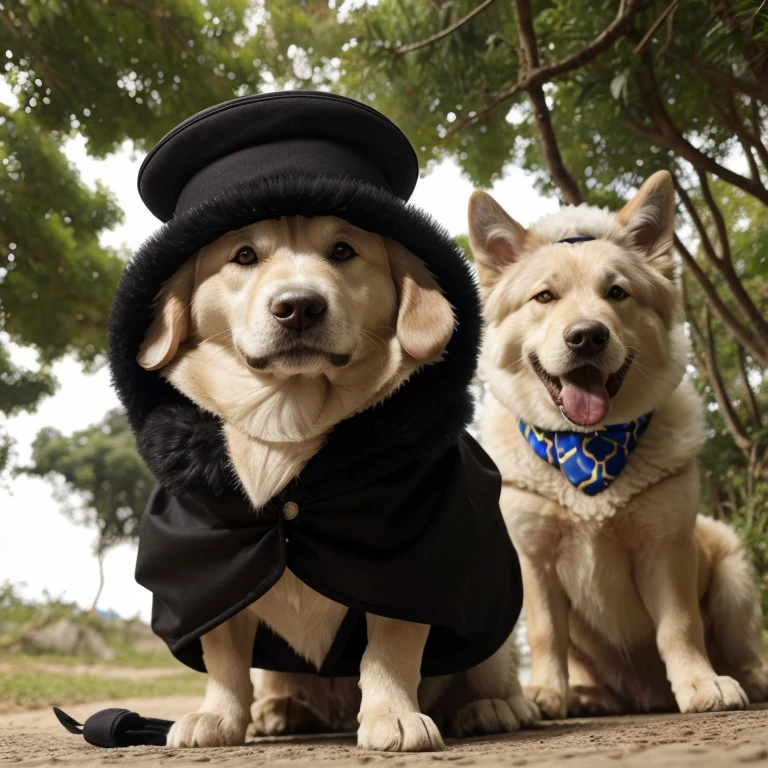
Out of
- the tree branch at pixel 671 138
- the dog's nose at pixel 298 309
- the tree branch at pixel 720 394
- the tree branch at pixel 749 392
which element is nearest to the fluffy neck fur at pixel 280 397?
the dog's nose at pixel 298 309

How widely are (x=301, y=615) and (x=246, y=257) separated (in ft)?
2.83

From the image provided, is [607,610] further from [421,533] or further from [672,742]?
[672,742]

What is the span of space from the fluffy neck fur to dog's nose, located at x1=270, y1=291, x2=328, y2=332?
0.19 meters

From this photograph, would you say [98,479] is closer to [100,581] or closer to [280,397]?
[100,581]

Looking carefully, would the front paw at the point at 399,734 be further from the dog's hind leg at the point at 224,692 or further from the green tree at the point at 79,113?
the green tree at the point at 79,113

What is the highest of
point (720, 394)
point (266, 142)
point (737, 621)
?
point (720, 394)

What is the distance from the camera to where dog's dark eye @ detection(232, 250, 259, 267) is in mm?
1946

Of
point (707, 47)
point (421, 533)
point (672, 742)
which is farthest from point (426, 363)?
point (707, 47)

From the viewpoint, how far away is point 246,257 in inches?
76.7

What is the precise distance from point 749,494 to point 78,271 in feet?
16.0

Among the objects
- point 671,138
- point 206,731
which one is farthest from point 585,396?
point 671,138

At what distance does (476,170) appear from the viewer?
5.20 metres

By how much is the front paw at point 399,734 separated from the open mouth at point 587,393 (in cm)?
118

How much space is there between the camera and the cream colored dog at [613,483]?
2.55 m
